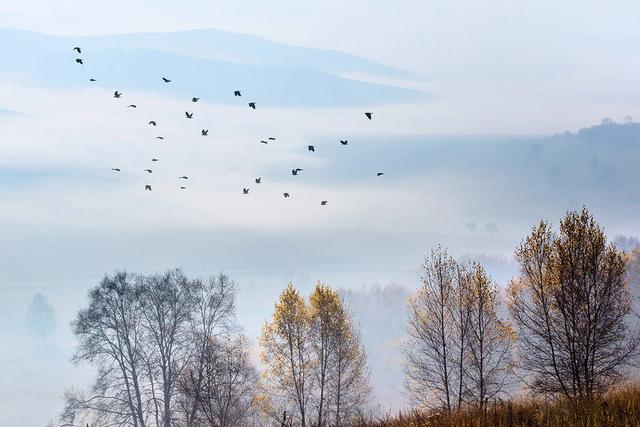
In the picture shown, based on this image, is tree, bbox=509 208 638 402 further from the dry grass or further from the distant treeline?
the dry grass

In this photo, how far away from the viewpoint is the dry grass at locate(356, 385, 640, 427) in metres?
9.42

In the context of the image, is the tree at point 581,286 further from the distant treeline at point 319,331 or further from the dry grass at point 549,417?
the dry grass at point 549,417

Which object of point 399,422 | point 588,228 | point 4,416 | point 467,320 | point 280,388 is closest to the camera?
point 399,422

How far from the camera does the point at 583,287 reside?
3819 cm

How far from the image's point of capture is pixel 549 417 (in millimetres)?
9992

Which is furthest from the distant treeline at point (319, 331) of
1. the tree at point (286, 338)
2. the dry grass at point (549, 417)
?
the dry grass at point (549, 417)

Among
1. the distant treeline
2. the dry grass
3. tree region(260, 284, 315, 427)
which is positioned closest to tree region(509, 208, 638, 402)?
the distant treeline

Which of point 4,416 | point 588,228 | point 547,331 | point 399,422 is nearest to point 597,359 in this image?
point 547,331

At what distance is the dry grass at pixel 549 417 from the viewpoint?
9422 millimetres

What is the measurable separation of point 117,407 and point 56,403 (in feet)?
439

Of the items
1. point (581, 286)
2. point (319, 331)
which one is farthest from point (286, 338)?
point (581, 286)

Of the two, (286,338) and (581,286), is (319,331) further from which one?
(581,286)

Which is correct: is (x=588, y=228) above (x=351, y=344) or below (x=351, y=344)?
above

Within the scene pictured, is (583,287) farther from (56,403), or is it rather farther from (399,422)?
(56,403)
